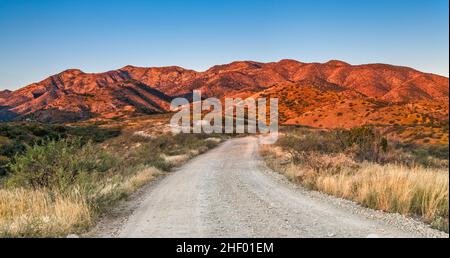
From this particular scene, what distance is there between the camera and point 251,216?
8.68 m

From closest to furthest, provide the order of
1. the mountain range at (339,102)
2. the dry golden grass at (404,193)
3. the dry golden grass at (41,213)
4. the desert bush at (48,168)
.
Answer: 1. the dry golden grass at (41,213)
2. the dry golden grass at (404,193)
3. the desert bush at (48,168)
4. the mountain range at (339,102)

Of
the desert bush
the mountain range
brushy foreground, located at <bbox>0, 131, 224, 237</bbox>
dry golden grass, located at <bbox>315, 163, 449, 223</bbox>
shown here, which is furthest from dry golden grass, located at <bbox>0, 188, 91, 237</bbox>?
the mountain range

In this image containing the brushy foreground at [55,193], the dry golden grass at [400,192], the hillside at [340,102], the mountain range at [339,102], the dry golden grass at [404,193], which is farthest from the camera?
the mountain range at [339,102]

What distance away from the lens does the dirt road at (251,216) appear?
7.12m

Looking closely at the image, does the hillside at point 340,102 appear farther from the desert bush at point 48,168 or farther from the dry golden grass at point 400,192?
the desert bush at point 48,168

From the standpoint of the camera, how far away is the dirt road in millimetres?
7117

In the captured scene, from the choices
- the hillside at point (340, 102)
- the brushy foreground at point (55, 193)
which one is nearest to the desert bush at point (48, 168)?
the brushy foreground at point (55, 193)

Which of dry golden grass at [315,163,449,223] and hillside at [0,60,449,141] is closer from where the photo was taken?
dry golden grass at [315,163,449,223]

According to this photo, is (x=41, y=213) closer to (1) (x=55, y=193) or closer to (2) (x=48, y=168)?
(1) (x=55, y=193)

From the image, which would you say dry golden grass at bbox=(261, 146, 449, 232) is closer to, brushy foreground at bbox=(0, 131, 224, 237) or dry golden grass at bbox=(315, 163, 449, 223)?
dry golden grass at bbox=(315, 163, 449, 223)

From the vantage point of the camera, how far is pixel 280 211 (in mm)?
9164

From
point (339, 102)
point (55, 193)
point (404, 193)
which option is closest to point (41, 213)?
point (55, 193)

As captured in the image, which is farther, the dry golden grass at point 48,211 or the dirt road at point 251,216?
the dry golden grass at point 48,211

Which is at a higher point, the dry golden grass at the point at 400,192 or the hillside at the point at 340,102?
the hillside at the point at 340,102
